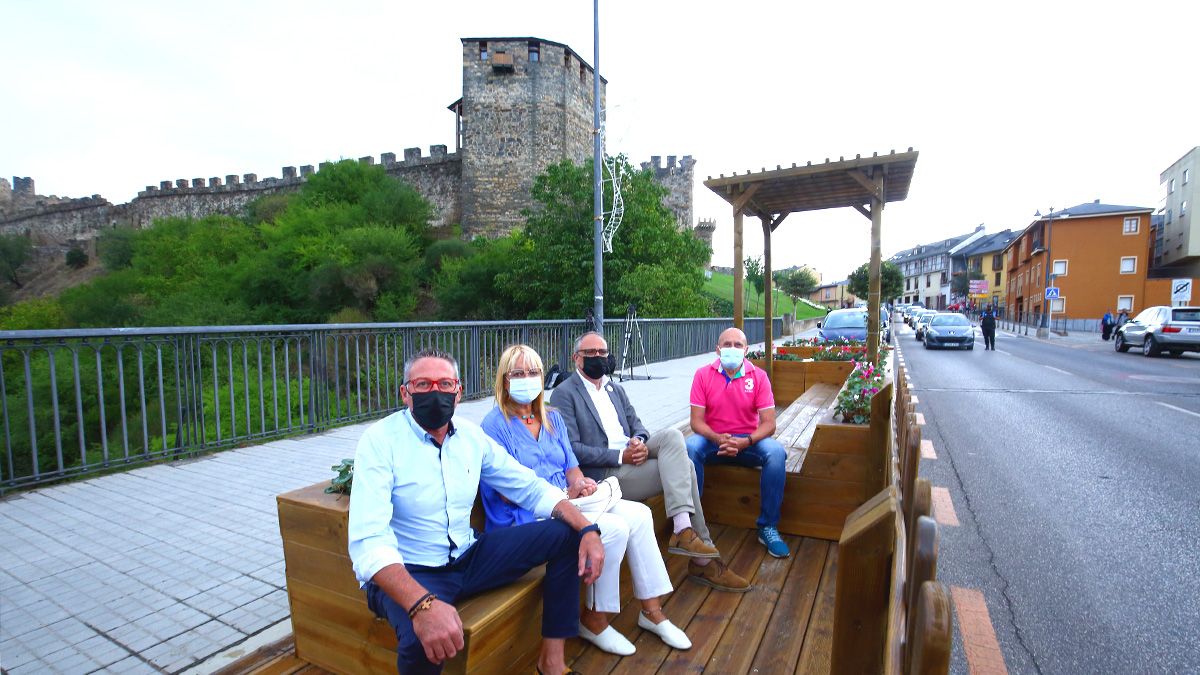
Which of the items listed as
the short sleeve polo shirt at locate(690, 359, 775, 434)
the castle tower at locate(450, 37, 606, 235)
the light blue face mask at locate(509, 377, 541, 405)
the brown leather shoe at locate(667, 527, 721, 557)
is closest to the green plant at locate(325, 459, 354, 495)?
the light blue face mask at locate(509, 377, 541, 405)

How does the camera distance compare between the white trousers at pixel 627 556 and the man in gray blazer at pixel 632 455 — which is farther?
the man in gray blazer at pixel 632 455

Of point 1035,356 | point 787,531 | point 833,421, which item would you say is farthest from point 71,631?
point 1035,356

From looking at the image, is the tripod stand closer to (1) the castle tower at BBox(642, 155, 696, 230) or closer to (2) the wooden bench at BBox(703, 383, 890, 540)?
(2) the wooden bench at BBox(703, 383, 890, 540)

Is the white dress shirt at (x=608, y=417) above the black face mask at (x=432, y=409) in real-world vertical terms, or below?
below

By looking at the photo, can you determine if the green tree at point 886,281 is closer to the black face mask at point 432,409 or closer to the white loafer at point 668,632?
the white loafer at point 668,632

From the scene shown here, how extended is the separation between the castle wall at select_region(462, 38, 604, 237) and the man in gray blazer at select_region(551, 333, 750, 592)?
33.6 meters

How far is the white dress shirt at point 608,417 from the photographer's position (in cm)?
332

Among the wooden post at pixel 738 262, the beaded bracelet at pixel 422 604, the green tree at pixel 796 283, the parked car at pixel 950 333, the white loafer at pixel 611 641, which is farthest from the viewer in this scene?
the green tree at pixel 796 283

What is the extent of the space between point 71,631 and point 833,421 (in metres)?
4.09

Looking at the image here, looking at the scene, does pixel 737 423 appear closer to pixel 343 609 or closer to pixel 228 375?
pixel 343 609

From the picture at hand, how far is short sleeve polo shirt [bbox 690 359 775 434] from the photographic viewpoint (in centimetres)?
375

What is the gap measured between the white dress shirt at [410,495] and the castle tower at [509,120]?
34276 mm

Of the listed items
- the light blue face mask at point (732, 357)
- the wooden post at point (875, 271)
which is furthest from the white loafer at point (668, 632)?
the wooden post at point (875, 271)

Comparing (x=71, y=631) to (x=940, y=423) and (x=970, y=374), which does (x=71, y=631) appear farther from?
(x=970, y=374)
